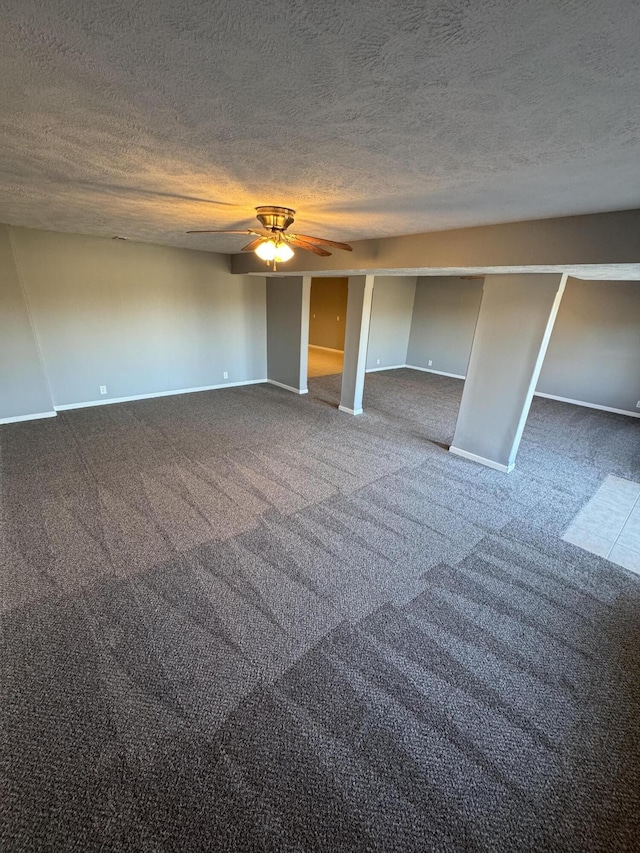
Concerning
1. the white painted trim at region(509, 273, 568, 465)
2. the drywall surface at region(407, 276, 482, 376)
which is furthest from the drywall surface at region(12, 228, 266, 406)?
the white painted trim at region(509, 273, 568, 465)

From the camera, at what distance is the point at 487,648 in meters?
1.84

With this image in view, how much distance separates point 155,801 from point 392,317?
26.9 ft

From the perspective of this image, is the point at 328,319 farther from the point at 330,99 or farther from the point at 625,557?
the point at 330,99

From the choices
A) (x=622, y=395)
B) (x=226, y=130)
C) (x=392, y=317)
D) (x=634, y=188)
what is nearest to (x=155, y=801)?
(x=226, y=130)

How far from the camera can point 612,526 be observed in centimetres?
288

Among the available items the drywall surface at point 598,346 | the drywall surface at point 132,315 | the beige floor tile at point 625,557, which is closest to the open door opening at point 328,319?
the drywall surface at point 132,315

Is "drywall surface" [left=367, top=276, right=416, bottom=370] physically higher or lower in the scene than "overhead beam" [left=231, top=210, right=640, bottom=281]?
A: lower

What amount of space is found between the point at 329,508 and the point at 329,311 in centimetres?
821

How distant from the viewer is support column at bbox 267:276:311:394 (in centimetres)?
553

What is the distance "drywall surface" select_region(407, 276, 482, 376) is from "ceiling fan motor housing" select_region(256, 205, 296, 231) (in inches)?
225

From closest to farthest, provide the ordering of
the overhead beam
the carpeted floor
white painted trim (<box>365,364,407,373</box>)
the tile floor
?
the carpeted floor, the overhead beam, the tile floor, white painted trim (<box>365,364,407,373</box>)

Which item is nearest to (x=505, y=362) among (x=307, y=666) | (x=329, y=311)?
(x=307, y=666)

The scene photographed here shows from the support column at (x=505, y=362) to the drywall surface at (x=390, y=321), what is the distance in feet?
14.0

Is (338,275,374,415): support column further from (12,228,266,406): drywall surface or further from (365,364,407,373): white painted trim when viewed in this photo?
(365,364,407,373): white painted trim
